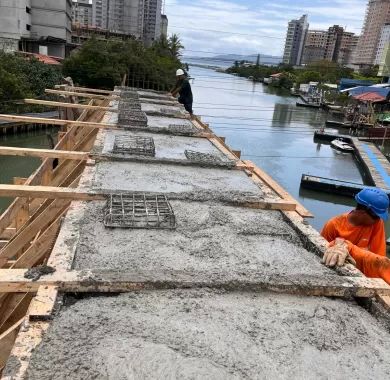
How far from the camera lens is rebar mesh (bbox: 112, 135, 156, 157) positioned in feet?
19.4

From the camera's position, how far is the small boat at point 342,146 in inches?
1284

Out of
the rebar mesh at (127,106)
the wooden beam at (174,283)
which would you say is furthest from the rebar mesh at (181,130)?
the wooden beam at (174,283)

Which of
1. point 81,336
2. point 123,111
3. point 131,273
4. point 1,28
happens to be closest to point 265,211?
point 131,273

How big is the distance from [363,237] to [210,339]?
1.97 metres

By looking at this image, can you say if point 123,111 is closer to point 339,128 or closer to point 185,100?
point 185,100

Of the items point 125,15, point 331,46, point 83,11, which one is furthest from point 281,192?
point 331,46

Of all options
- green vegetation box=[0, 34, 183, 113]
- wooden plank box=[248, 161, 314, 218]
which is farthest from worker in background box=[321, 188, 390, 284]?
green vegetation box=[0, 34, 183, 113]

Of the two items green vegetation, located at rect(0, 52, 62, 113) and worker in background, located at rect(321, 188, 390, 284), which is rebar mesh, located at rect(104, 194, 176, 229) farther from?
green vegetation, located at rect(0, 52, 62, 113)

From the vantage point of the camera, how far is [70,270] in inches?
103

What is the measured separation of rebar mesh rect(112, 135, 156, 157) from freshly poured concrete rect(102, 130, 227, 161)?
0.10m

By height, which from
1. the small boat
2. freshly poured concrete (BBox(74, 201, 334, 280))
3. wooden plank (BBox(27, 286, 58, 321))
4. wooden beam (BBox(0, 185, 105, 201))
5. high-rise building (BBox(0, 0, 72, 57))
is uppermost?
high-rise building (BBox(0, 0, 72, 57))

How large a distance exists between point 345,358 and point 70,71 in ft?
113

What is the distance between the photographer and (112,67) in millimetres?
32812

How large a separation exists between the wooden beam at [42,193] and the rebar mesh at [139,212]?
261mm
